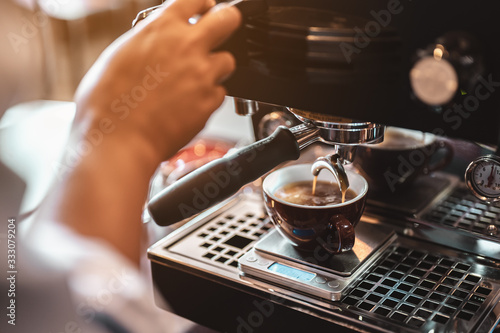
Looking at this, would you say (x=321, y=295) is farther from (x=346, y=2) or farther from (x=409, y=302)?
(x=346, y=2)

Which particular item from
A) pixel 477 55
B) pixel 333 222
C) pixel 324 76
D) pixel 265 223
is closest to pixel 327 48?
pixel 324 76

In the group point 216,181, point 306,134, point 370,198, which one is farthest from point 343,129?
point 370,198

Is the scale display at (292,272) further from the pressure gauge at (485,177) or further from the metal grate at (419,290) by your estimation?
the pressure gauge at (485,177)

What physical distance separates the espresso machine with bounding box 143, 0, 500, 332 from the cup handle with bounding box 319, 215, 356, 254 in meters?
0.02

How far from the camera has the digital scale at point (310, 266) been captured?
27.3 inches

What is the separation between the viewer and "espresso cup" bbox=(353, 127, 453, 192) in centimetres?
85

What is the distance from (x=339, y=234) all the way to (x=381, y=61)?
27 centimetres

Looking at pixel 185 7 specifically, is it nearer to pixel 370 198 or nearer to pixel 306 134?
pixel 306 134

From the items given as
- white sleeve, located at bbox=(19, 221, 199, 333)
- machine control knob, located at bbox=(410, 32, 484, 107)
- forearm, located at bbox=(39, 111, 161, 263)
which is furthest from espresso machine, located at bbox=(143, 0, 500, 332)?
white sleeve, located at bbox=(19, 221, 199, 333)

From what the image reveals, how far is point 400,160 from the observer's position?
854mm

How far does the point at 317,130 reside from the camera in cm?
67

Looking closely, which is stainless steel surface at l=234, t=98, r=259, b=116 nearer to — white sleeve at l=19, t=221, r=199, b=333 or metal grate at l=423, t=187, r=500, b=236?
metal grate at l=423, t=187, r=500, b=236

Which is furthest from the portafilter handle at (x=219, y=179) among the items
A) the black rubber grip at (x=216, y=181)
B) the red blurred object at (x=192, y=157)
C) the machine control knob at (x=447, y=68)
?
the red blurred object at (x=192, y=157)

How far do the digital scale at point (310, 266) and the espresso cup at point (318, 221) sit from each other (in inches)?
0.6
